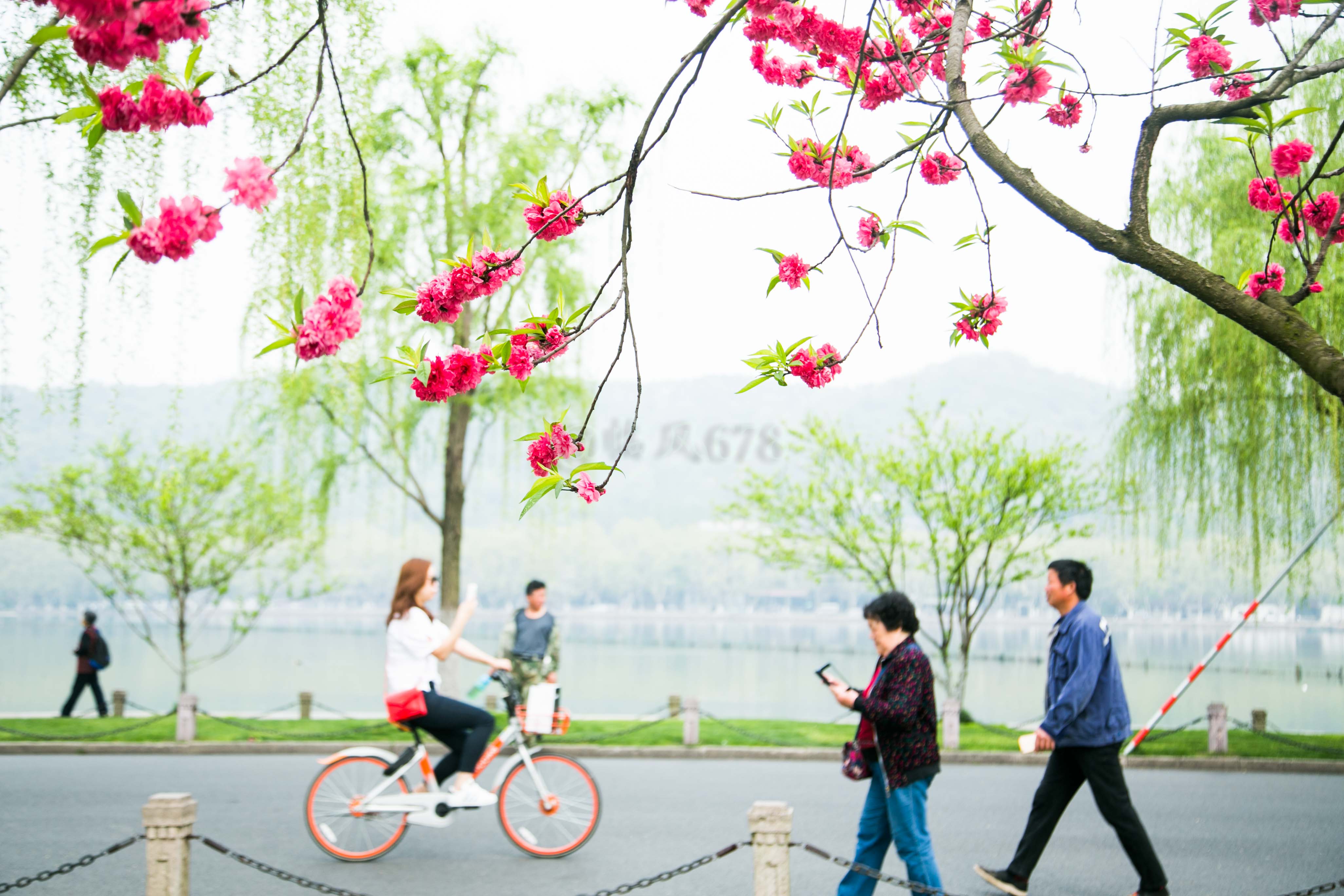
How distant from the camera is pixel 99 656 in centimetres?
1664

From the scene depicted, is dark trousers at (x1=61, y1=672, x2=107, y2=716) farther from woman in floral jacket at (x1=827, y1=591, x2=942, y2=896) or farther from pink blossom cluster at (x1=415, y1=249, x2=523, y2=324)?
pink blossom cluster at (x1=415, y1=249, x2=523, y2=324)

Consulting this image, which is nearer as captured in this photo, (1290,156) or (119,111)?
(119,111)

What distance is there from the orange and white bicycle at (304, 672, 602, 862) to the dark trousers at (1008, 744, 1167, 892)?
2970 millimetres

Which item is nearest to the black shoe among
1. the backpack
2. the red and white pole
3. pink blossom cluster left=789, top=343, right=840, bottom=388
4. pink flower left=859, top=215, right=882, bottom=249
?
pink blossom cluster left=789, top=343, right=840, bottom=388

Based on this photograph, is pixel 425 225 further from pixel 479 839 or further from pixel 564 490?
pixel 564 490

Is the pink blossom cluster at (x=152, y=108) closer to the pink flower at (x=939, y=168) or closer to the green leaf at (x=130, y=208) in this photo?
the green leaf at (x=130, y=208)

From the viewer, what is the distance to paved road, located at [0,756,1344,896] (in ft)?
22.7

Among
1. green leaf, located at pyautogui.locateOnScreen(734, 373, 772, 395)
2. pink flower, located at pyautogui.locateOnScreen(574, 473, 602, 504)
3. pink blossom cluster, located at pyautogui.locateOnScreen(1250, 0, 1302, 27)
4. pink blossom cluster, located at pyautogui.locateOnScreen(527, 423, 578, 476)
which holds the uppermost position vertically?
pink blossom cluster, located at pyautogui.locateOnScreen(1250, 0, 1302, 27)

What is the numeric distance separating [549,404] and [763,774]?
6738mm

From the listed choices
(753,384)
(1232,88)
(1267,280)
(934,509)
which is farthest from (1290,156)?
(934,509)

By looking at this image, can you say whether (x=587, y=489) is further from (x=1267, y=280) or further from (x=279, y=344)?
(x=1267, y=280)

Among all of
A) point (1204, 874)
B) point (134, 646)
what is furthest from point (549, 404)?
point (134, 646)

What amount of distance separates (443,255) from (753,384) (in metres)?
12.5

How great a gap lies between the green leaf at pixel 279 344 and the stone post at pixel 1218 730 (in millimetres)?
13439
